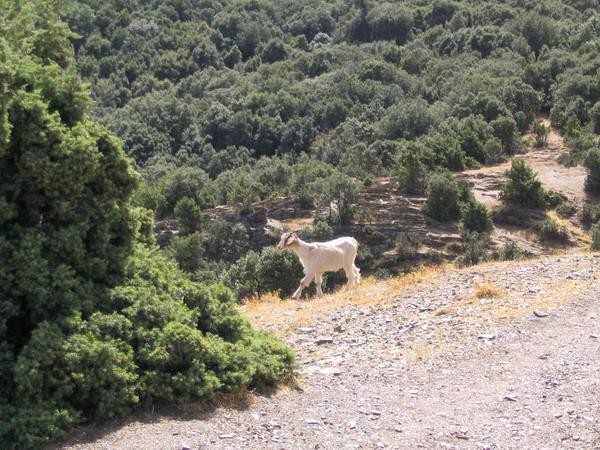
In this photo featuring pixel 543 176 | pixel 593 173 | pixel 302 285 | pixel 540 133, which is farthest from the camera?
pixel 540 133

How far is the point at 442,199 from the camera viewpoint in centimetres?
4322

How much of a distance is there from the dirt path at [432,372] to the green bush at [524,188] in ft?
92.4

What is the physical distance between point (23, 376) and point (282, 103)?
71.9 meters

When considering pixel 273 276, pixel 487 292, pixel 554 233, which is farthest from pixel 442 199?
pixel 487 292

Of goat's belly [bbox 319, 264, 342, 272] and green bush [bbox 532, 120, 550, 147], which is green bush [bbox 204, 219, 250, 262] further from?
goat's belly [bbox 319, 264, 342, 272]

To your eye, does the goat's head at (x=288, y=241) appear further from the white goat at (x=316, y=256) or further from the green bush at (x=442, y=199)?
the green bush at (x=442, y=199)

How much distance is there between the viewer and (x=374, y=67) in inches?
3167

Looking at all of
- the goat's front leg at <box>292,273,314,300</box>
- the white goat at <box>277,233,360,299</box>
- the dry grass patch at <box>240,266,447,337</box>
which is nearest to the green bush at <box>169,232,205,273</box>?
the white goat at <box>277,233,360,299</box>

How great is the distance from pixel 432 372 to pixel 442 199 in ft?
110

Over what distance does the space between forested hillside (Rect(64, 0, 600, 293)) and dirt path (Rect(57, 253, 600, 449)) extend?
16.0 m

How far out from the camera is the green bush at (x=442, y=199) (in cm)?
4303

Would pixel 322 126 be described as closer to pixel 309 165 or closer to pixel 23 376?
pixel 309 165

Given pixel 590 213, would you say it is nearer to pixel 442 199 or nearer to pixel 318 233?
pixel 442 199

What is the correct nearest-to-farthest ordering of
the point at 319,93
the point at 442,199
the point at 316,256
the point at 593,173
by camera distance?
the point at 316,256
the point at 442,199
the point at 593,173
the point at 319,93
